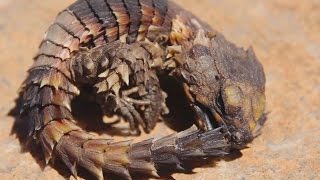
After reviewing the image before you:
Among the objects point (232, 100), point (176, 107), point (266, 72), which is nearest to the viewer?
point (232, 100)

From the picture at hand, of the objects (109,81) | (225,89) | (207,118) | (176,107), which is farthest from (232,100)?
(109,81)

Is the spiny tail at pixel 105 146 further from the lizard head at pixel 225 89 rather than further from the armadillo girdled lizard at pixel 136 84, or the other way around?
the lizard head at pixel 225 89

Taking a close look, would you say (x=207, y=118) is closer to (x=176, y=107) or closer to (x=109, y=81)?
(x=176, y=107)

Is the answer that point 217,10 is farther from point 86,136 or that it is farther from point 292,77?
point 86,136

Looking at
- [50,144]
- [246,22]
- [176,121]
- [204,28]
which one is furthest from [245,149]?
[246,22]

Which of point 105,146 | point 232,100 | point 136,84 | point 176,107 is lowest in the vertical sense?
point 105,146

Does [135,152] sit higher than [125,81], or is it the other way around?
[125,81]

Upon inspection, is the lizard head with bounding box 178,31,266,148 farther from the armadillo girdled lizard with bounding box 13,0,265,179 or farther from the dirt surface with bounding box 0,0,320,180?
the dirt surface with bounding box 0,0,320,180
